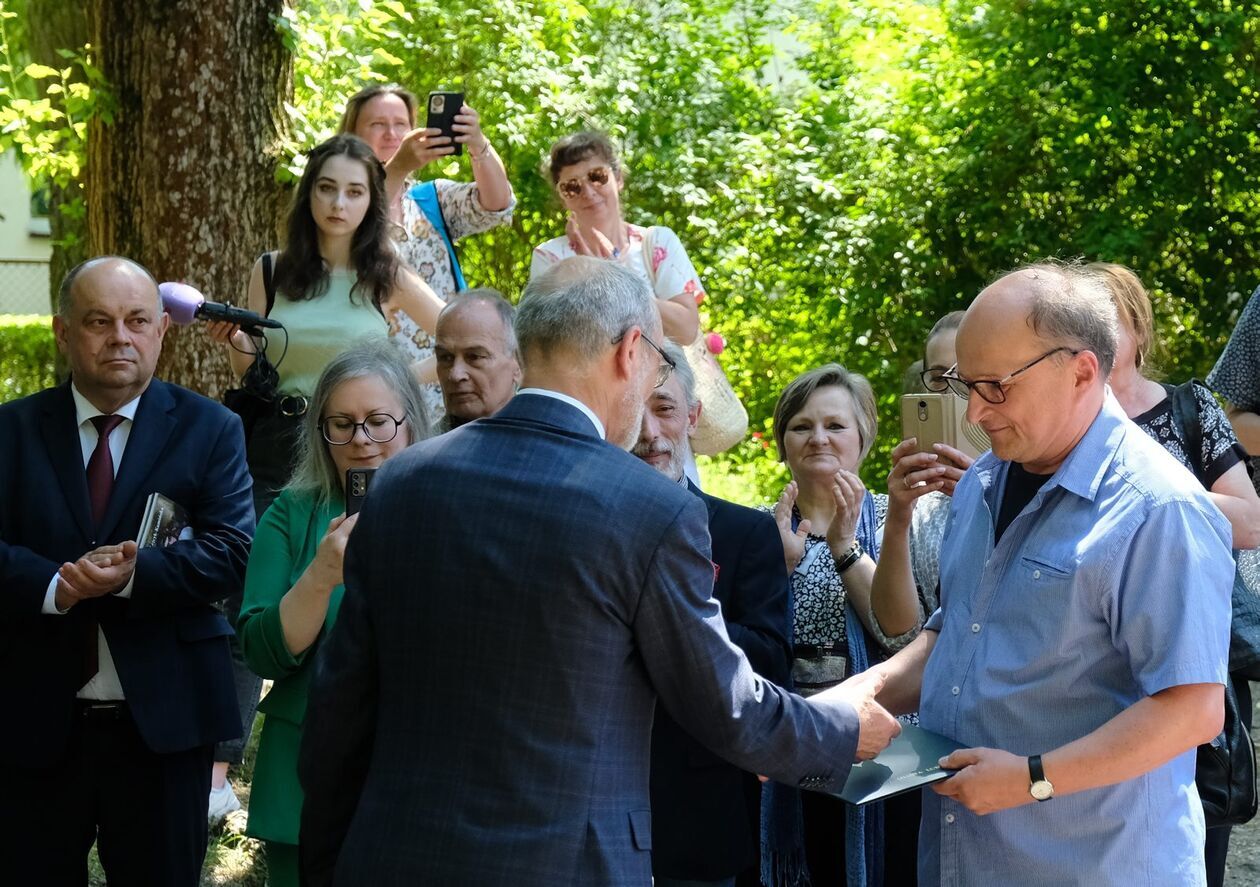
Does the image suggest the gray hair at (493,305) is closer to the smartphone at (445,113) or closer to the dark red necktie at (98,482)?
the dark red necktie at (98,482)

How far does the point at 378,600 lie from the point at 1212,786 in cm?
202

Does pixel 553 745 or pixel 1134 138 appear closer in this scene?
pixel 553 745

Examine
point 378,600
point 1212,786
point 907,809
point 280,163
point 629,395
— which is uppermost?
point 280,163

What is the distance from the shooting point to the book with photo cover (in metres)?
4.05

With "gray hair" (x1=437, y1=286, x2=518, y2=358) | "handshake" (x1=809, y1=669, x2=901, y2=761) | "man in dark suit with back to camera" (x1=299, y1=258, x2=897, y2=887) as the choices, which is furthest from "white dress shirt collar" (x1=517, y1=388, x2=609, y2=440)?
"gray hair" (x1=437, y1=286, x2=518, y2=358)

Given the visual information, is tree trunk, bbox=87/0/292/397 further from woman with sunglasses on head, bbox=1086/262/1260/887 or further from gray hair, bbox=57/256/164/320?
woman with sunglasses on head, bbox=1086/262/1260/887

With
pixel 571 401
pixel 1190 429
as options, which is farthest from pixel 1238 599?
pixel 571 401

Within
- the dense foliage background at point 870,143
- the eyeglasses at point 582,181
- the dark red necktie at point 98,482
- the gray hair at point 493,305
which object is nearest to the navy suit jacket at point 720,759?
the gray hair at point 493,305

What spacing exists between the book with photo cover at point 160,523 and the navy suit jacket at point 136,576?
4cm

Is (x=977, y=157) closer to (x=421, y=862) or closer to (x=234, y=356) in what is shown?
(x=234, y=356)

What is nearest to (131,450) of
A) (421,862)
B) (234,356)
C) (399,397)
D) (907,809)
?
(399,397)

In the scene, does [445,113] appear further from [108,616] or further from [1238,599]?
[1238,599]

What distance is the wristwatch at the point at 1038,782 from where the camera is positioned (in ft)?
9.28

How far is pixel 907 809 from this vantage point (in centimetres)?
438
